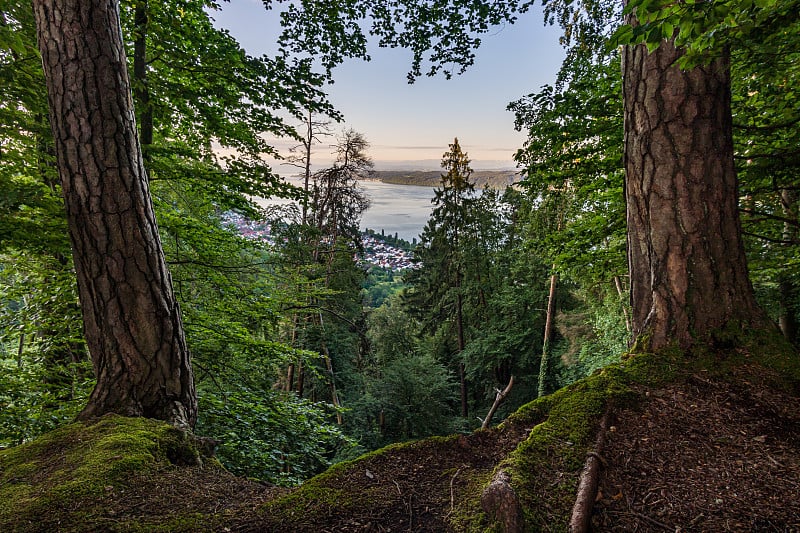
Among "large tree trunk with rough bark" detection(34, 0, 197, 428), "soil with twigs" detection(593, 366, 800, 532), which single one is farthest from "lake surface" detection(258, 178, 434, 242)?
"soil with twigs" detection(593, 366, 800, 532)

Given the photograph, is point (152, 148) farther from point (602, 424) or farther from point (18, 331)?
point (602, 424)

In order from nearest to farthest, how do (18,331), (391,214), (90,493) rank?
(90,493), (18,331), (391,214)

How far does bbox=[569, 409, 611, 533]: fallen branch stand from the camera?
1.21 metres

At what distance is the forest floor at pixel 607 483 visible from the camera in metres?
1.29

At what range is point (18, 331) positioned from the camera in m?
3.68

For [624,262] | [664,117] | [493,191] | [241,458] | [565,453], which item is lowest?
[241,458]

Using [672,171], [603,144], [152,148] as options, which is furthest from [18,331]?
[603,144]

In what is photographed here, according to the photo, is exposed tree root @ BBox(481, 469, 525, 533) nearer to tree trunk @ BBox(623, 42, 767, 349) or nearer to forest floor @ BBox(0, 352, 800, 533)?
forest floor @ BBox(0, 352, 800, 533)

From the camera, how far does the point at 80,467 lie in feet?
5.48

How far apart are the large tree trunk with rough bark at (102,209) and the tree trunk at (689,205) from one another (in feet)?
11.1

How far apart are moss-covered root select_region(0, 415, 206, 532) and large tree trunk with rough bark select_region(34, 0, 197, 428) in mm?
255

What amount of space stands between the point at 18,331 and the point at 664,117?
6118 mm

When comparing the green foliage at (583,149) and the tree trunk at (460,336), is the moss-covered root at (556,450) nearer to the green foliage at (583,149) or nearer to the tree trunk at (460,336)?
the green foliage at (583,149)

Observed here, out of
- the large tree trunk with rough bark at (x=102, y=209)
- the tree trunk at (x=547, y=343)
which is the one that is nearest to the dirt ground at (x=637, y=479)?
the large tree trunk with rough bark at (x=102, y=209)
